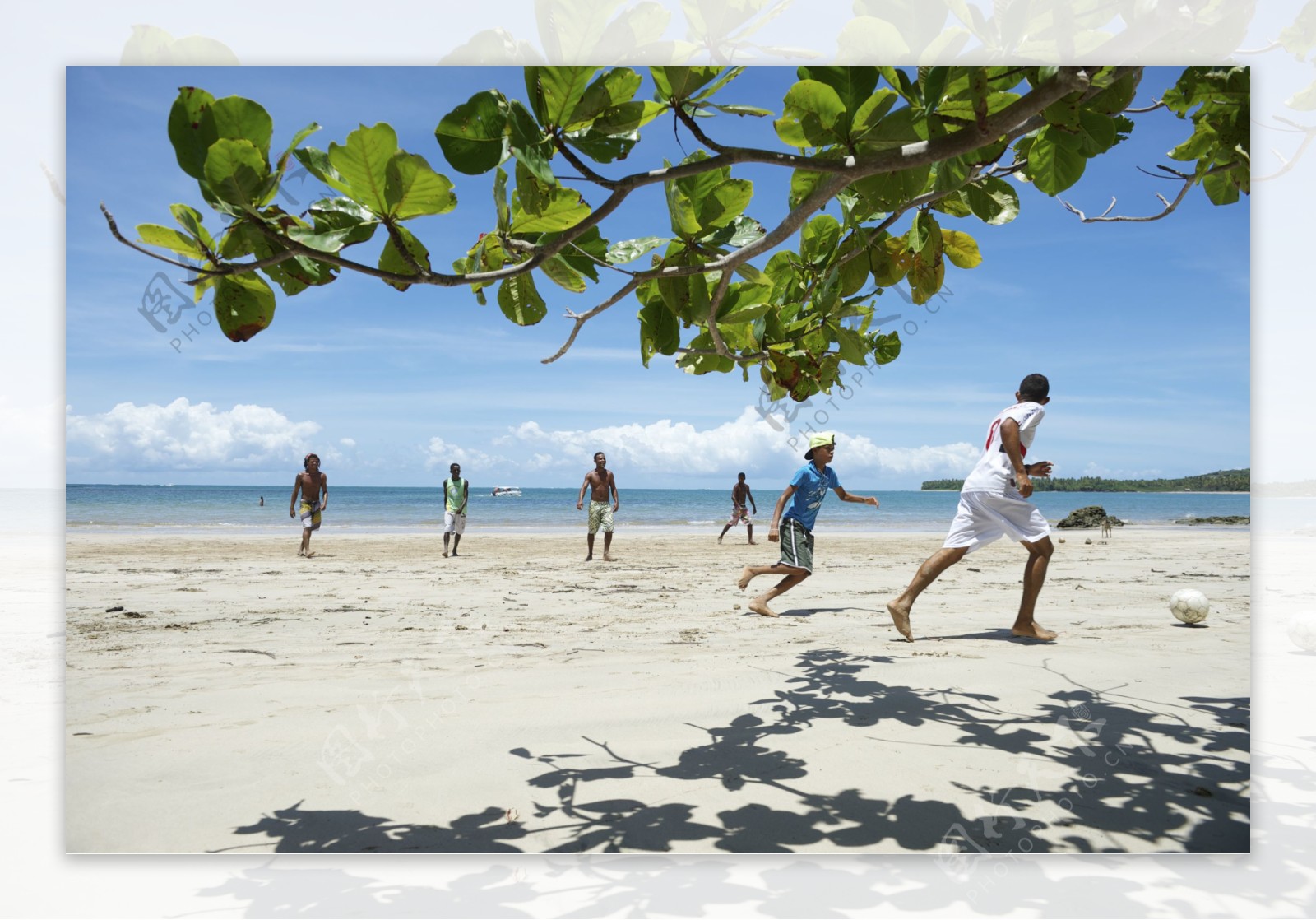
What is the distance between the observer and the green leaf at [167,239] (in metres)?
1.59

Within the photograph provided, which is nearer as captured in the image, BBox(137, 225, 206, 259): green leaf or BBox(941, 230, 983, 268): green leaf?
BBox(137, 225, 206, 259): green leaf

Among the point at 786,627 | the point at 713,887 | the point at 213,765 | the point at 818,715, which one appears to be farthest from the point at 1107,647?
the point at 213,765

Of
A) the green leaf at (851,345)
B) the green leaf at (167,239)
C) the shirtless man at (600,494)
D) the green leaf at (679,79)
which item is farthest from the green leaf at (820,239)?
the shirtless man at (600,494)

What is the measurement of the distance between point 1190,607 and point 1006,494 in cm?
259

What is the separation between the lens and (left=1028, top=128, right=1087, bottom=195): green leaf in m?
1.97

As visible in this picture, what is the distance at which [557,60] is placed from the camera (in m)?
1.61

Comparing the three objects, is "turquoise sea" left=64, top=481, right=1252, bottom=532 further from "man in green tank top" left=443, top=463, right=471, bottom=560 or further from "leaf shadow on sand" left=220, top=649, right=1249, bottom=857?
"leaf shadow on sand" left=220, top=649, right=1249, bottom=857

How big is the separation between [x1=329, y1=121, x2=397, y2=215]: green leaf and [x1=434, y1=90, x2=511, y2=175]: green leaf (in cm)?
17

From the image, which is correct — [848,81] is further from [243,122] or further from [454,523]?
[454,523]

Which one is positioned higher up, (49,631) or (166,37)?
(166,37)

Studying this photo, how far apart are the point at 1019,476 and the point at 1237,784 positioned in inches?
77.5

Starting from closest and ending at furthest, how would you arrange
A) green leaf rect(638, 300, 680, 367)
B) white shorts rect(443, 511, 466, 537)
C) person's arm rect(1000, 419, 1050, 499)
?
green leaf rect(638, 300, 680, 367) < person's arm rect(1000, 419, 1050, 499) < white shorts rect(443, 511, 466, 537)

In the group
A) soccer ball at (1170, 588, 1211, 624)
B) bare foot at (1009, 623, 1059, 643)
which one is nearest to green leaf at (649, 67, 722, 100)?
bare foot at (1009, 623, 1059, 643)

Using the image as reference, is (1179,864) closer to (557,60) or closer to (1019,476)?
(1019,476)
